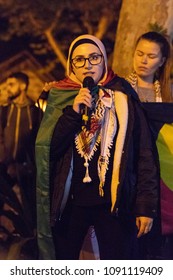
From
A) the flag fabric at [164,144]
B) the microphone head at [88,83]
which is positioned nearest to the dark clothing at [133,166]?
the microphone head at [88,83]

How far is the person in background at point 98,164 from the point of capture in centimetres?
178

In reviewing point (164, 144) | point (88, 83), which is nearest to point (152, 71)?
point (164, 144)

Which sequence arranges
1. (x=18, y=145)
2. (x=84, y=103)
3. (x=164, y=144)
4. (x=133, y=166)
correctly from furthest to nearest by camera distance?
(x=18, y=145) → (x=164, y=144) → (x=133, y=166) → (x=84, y=103)

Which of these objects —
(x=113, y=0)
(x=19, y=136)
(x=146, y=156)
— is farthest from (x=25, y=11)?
(x=146, y=156)

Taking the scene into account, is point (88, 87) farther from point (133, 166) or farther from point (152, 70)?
point (152, 70)

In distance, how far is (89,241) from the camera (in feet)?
6.70

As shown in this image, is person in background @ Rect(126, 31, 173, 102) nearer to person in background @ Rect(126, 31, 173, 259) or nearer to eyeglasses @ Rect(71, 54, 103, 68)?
person in background @ Rect(126, 31, 173, 259)

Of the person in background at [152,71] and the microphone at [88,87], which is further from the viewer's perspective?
the person in background at [152,71]

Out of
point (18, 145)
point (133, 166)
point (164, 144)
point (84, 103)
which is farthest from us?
point (18, 145)

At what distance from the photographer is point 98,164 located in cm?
178

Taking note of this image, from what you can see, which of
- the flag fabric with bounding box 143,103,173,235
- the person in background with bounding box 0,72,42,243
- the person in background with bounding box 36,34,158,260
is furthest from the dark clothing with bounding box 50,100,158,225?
the person in background with bounding box 0,72,42,243

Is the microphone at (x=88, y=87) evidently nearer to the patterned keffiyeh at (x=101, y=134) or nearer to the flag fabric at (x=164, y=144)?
the patterned keffiyeh at (x=101, y=134)

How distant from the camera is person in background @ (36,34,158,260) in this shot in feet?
5.82
